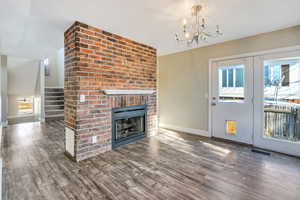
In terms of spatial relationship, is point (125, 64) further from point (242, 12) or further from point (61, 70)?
point (61, 70)

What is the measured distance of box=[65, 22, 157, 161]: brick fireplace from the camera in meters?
2.39

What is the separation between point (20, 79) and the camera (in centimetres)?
605

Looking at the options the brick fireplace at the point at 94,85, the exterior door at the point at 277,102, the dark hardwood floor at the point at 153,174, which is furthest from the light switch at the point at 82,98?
the exterior door at the point at 277,102

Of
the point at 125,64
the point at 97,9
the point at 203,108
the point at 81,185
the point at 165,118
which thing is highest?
the point at 97,9

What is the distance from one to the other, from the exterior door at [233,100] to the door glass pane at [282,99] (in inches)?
11.0

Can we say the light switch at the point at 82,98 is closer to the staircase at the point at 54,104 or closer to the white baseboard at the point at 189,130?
the white baseboard at the point at 189,130

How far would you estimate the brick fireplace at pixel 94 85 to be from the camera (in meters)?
2.39

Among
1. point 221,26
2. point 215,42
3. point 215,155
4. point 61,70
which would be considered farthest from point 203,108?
point 61,70

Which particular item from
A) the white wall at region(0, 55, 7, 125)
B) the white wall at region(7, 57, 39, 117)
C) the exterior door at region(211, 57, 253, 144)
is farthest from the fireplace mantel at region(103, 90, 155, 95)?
the white wall at region(7, 57, 39, 117)

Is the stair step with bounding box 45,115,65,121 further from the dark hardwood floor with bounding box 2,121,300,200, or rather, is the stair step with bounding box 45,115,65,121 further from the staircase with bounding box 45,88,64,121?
the dark hardwood floor with bounding box 2,121,300,200

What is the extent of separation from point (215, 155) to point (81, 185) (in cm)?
219

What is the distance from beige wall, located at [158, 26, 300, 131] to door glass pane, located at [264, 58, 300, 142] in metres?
0.42

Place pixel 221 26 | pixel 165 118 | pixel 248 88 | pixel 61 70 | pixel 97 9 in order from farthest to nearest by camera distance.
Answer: pixel 61 70 → pixel 165 118 → pixel 248 88 → pixel 221 26 → pixel 97 9

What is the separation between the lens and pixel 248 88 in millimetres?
3078
